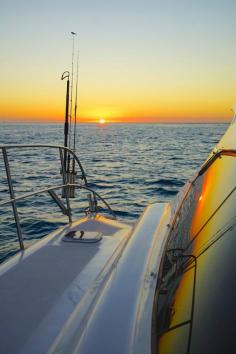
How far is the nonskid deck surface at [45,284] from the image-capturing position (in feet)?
6.36

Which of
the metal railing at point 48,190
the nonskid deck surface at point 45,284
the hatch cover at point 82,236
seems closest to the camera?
the nonskid deck surface at point 45,284

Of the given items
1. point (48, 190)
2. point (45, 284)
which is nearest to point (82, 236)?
point (48, 190)

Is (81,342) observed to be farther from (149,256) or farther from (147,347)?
(149,256)

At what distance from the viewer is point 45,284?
248 cm

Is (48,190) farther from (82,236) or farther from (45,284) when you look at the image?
(45,284)

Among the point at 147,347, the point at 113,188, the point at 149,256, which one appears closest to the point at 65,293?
the point at 149,256

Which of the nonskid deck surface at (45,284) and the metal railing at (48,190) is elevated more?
the metal railing at (48,190)

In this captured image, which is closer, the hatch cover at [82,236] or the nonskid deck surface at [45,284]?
the nonskid deck surface at [45,284]

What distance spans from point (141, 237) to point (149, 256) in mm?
494

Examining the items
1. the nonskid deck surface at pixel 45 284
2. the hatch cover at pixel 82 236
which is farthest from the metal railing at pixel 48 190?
the hatch cover at pixel 82 236

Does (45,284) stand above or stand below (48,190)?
below

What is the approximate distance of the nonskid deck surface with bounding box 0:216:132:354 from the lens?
76.4 inches

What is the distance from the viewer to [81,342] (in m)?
1.39

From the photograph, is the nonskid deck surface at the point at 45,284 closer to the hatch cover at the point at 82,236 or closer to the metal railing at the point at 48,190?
the hatch cover at the point at 82,236
